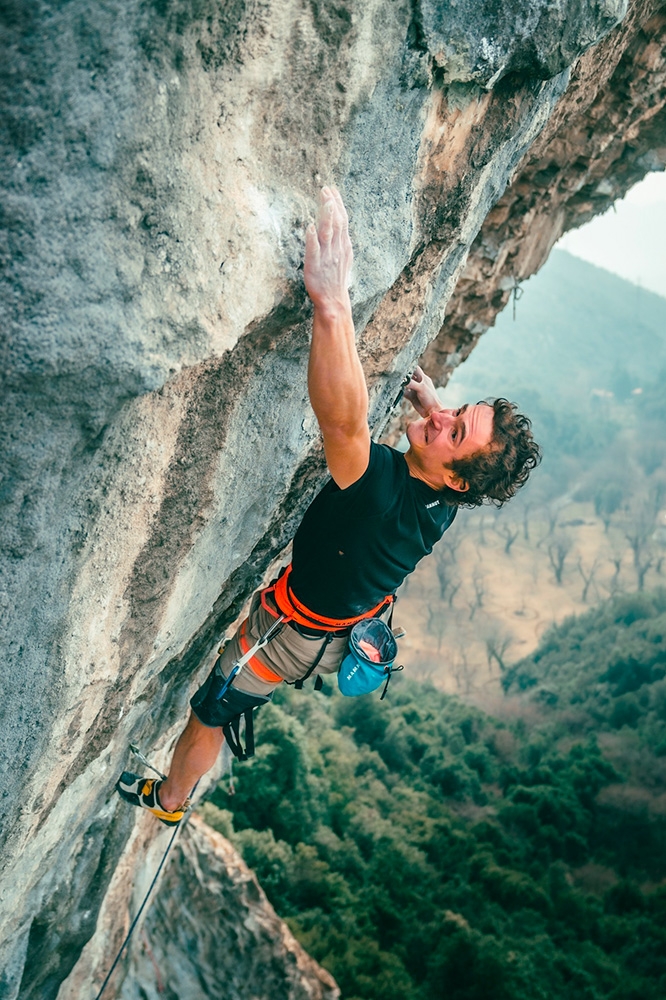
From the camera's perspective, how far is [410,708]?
2019cm

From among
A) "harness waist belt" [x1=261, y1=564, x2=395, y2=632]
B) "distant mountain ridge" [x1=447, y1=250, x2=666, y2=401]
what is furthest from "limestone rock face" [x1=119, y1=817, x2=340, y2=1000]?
"distant mountain ridge" [x1=447, y1=250, x2=666, y2=401]

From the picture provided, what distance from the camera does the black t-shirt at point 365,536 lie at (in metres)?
2.66

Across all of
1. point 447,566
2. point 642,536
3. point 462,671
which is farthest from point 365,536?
point 642,536

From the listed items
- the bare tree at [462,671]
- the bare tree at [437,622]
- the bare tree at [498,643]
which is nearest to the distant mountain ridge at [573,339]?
the bare tree at [437,622]

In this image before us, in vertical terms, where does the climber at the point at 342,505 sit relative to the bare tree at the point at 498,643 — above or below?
above

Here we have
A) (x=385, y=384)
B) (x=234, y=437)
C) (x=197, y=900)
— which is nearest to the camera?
(x=234, y=437)

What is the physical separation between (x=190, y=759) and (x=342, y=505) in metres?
1.65

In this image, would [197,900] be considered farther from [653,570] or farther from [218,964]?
[653,570]

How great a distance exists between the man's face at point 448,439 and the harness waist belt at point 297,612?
2.39 ft

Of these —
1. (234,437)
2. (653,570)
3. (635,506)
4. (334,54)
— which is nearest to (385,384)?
(234,437)

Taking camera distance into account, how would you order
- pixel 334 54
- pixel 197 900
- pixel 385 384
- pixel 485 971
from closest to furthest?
pixel 334 54 < pixel 385 384 < pixel 197 900 < pixel 485 971

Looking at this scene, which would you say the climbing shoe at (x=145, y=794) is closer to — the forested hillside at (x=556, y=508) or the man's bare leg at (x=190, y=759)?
the man's bare leg at (x=190, y=759)

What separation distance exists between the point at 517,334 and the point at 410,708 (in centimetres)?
6829

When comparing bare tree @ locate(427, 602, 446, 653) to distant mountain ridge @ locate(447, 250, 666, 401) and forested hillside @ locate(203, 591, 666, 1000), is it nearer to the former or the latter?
forested hillside @ locate(203, 591, 666, 1000)
